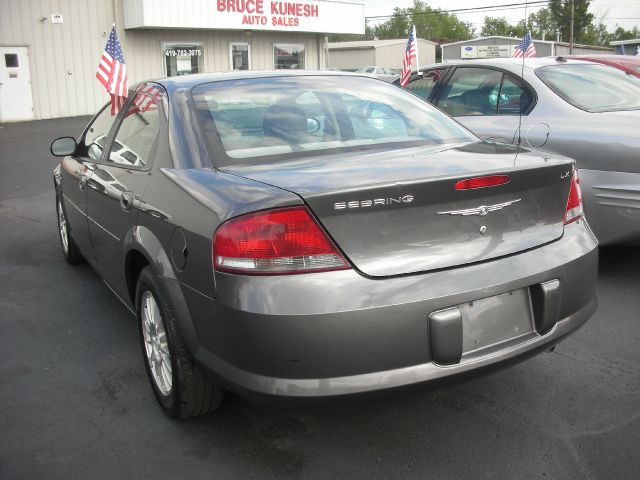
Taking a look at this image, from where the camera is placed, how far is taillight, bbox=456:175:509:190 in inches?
96.6

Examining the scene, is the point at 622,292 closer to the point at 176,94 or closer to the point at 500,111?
the point at 500,111

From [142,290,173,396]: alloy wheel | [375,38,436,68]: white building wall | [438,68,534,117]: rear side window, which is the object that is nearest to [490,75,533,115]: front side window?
[438,68,534,117]: rear side window

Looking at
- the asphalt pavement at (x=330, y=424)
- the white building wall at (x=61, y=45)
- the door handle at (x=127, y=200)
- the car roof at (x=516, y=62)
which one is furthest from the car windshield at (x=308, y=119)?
the white building wall at (x=61, y=45)

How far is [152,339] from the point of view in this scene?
3.14 m

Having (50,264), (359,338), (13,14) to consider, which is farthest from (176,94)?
(13,14)

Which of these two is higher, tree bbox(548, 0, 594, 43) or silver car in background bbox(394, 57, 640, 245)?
tree bbox(548, 0, 594, 43)

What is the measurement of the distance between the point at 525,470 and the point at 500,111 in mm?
3726

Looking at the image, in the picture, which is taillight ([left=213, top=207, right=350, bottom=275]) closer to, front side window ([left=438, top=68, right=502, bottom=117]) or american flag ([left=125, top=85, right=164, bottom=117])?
american flag ([left=125, top=85, right=164, bottom=117])

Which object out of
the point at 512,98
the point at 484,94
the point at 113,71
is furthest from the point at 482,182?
the point at 113,71

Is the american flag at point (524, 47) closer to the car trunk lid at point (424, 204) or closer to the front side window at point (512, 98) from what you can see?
the front side window at point (512, 98)

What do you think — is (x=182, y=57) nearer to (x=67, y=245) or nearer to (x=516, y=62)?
(x=67, y=245)

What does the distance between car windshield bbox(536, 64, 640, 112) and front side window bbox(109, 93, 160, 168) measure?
3.33 meters

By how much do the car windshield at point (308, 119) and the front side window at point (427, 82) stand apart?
2718 mm

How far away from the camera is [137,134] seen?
354cm
